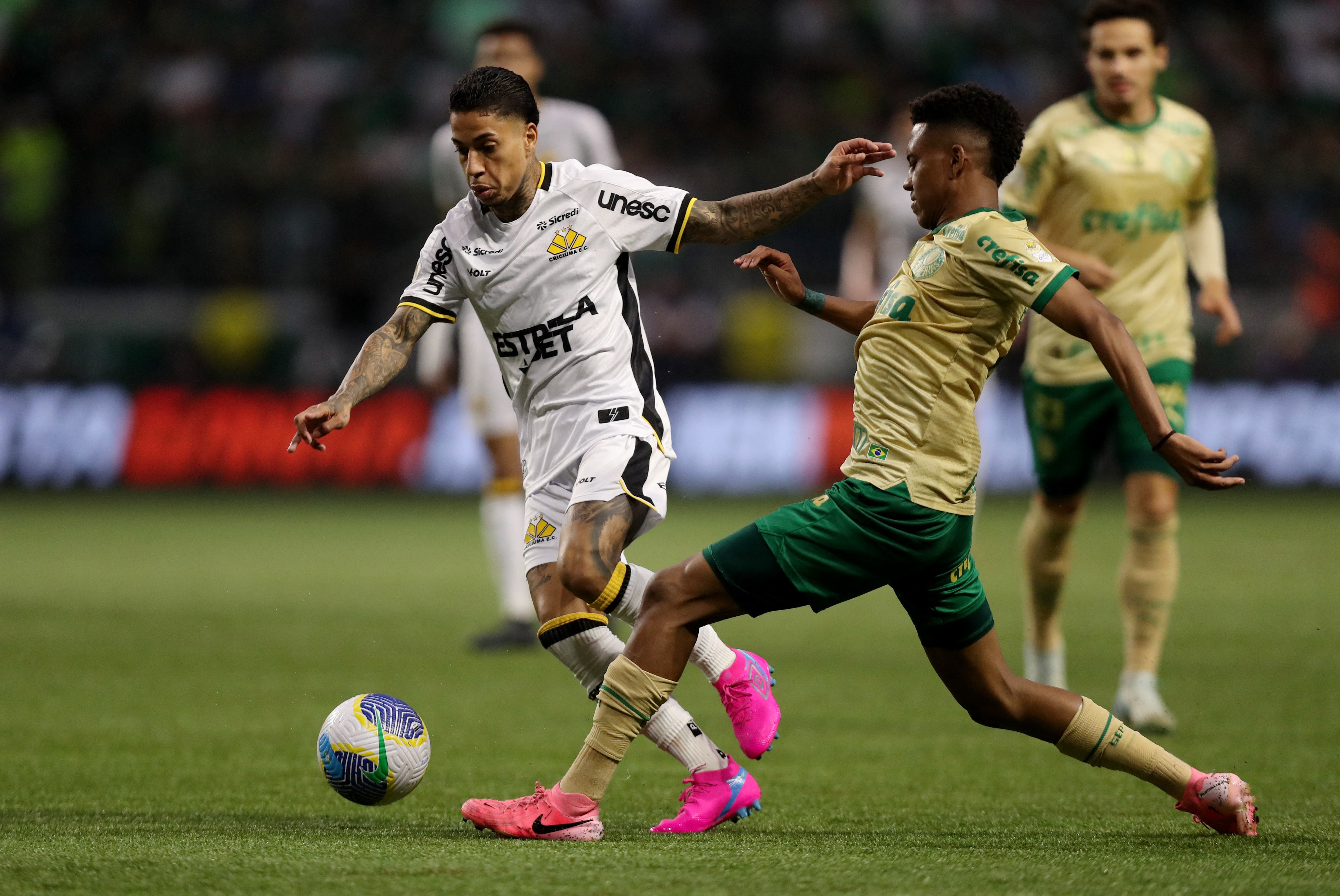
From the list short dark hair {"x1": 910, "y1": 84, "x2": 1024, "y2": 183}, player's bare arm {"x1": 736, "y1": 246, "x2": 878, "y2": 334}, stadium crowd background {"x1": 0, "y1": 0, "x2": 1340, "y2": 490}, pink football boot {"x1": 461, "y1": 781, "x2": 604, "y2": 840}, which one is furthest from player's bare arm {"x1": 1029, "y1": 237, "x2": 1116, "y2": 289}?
stadium crowd background {"x1": 0, "y1": 0, "x2": 1340, "y2": 490}

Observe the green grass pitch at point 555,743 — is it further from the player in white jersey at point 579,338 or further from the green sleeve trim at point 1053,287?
the green sleeve trim at point 1053,287

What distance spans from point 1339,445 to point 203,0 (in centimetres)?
1390

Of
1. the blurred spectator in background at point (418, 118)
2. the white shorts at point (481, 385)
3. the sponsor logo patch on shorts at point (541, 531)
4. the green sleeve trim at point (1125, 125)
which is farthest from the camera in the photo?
the blurred spectator in background at point (418, 118)

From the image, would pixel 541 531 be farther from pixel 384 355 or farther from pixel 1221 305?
pixel 1221 305

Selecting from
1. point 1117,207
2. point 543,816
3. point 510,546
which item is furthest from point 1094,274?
point 510,546

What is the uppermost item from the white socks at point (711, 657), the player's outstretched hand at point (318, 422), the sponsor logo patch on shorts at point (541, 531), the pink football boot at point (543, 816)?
the player's outstretched hand at point (318, 422)

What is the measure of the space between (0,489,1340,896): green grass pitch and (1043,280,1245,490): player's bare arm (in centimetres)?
90

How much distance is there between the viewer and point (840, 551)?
13.6 ft

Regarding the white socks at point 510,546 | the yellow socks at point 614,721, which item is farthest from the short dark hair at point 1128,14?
the yellow socks at point 614,721

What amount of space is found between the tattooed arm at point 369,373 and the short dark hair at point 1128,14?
316cm

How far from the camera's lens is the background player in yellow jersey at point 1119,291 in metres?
6.36

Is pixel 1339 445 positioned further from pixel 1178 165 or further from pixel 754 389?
pixel 1178 165

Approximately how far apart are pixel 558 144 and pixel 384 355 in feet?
10.1

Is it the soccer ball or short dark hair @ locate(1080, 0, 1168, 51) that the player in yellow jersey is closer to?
the soccer ball
